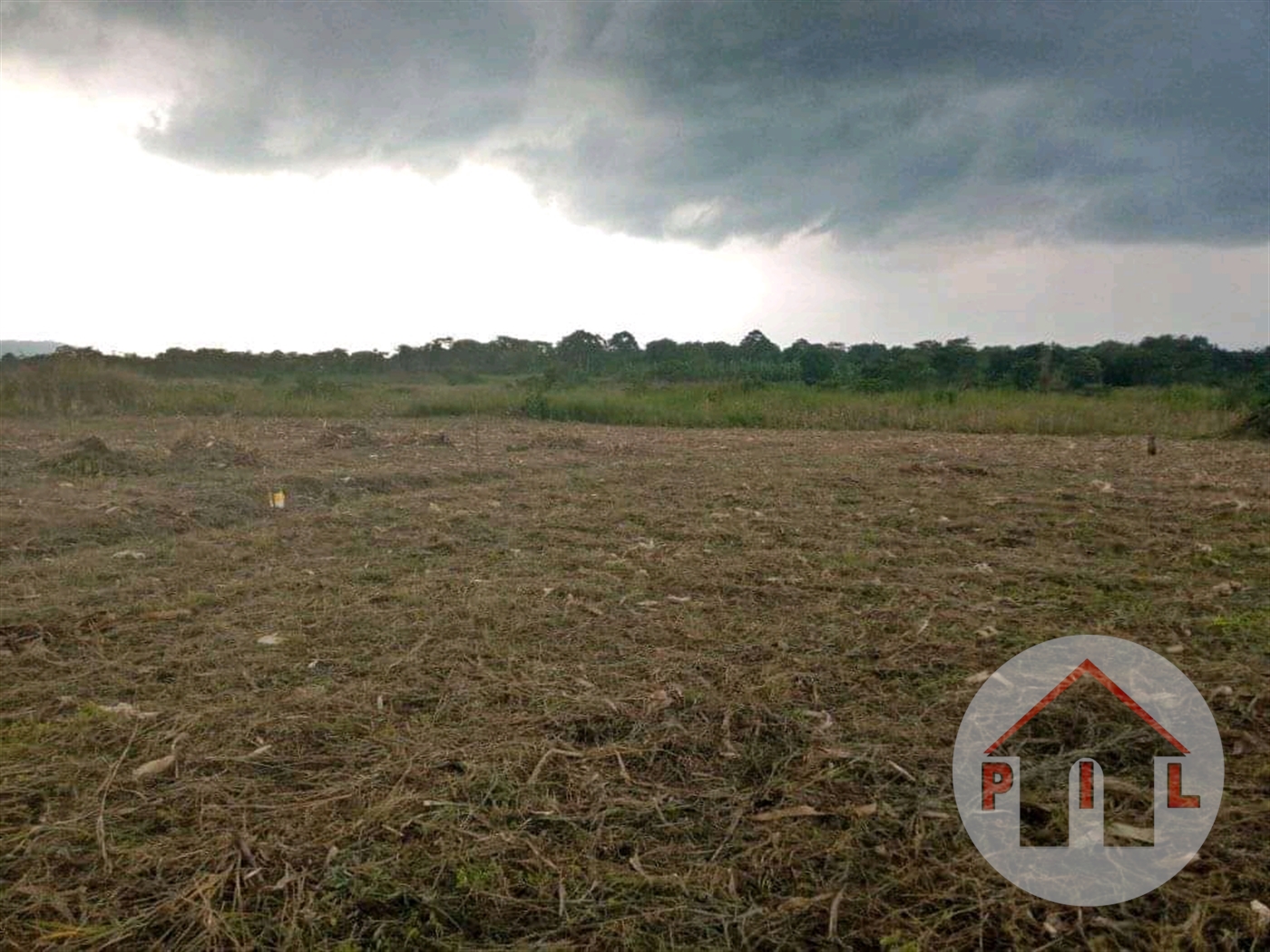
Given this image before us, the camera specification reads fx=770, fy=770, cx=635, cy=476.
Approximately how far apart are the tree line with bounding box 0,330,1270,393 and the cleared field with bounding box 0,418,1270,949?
16229 mm

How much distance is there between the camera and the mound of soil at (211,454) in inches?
341

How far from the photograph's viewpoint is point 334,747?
8.01ft

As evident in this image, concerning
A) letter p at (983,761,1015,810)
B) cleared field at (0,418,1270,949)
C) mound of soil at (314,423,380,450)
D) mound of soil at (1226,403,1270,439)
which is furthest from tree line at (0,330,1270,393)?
letter p at (983,761,1015,810)

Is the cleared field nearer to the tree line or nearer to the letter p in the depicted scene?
the letter p

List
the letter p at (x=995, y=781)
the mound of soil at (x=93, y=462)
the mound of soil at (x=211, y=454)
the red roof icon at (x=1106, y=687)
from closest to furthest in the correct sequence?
the letter p at (x=995, y=781) < the red roof icon at (x=1106, y=687) < the mound of soil at (x=93, y=462) < the mound of soil at (x=211, y=454)

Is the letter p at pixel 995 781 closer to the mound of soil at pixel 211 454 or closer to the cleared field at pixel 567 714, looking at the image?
the cleared field at pixel 567 714

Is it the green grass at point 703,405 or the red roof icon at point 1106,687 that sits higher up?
the green grass at point 703,405

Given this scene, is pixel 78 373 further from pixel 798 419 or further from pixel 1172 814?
pixel 1172 814

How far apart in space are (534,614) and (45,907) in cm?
216

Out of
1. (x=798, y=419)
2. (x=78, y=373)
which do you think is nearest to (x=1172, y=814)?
(x=798, y=419)
